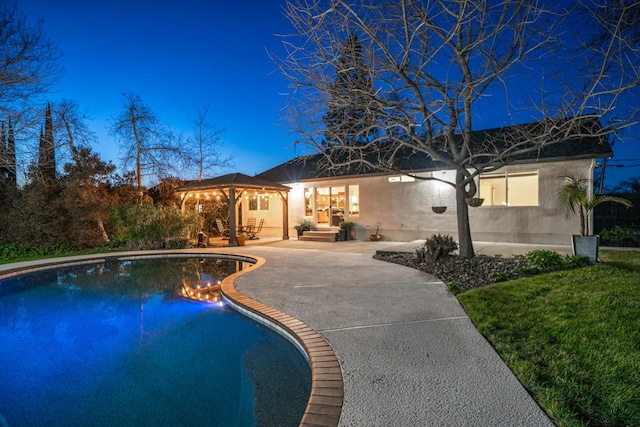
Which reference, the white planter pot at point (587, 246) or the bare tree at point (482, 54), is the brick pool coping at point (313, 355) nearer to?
the bare tree at point (482, 54)

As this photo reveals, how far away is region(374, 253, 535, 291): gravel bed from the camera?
20.1ft

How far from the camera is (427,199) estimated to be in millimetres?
12586

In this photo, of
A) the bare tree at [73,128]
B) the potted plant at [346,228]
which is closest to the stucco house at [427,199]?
the potted plant at [346,228]

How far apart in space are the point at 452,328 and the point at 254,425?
8.00 ft

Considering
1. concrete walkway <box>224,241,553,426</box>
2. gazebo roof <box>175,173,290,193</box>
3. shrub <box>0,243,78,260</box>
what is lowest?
concrete walkway <box>224,241,553,426</box>

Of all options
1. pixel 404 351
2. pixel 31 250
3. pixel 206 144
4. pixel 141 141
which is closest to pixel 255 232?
pixel 141 141

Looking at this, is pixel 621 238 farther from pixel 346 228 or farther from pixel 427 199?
pixel 346 228

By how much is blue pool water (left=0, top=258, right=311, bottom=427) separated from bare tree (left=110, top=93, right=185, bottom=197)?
36.9ft

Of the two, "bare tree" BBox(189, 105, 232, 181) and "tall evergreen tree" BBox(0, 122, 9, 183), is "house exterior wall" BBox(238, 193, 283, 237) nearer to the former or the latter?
"bare tree" BBox(189, 105, 232, 181)

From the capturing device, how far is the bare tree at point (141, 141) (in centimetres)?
1677

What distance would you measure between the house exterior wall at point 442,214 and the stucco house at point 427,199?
0.02m

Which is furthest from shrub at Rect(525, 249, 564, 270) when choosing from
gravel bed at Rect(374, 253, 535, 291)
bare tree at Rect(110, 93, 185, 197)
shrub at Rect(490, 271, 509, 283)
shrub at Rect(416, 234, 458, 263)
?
bare tree at Rect(110, 93, 185, 197)

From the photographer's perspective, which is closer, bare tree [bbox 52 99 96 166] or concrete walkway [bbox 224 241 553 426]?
concrete walkway [bbox 224 241 553 426]

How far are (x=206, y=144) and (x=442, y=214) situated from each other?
1519cm
